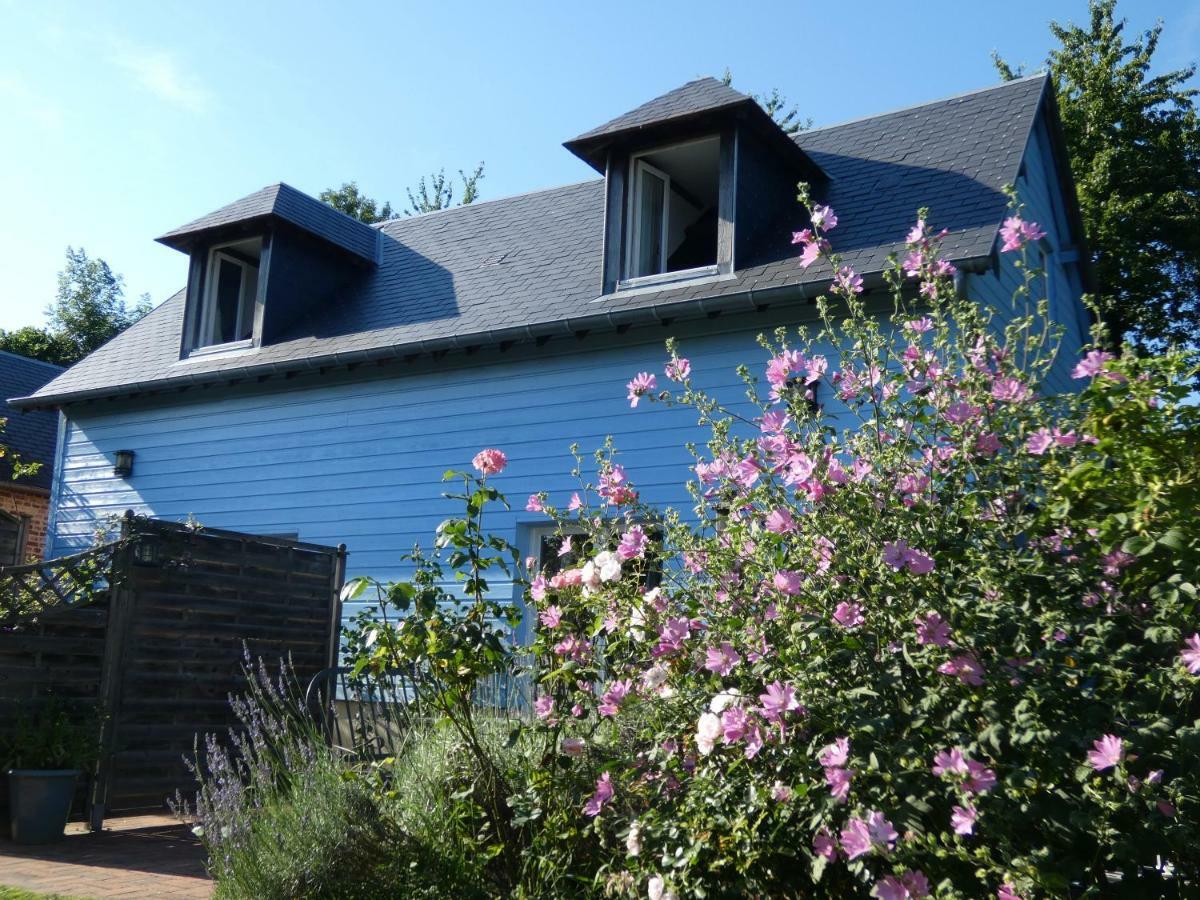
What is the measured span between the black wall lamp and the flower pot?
21.0 ft

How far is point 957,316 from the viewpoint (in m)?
3.39

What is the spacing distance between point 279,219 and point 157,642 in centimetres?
590

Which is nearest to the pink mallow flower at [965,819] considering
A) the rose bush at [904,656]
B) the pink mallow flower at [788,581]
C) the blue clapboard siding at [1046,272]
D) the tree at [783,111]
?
the rose bush at [904,656]

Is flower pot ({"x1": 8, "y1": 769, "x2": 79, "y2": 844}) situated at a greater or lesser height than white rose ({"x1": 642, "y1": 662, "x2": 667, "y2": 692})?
lesser

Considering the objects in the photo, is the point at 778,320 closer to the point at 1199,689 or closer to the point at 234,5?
the point at 234,5

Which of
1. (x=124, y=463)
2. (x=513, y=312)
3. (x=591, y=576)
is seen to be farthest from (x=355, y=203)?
(x=591, y=576)

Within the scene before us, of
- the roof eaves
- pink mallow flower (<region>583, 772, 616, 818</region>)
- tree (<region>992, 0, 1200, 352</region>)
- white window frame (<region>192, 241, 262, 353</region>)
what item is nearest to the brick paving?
pink mallow flower (<region>583, 772, 616, 818</region>)

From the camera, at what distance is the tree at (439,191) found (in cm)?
2858

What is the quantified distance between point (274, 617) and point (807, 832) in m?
5.77

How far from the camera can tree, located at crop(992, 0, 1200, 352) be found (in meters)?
19.0

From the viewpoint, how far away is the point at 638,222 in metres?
9.77

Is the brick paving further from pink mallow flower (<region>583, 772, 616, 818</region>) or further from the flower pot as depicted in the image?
pink mallow flower (<region>583, 772, 616, 818</region>)

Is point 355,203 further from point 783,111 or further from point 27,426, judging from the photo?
point 27,426

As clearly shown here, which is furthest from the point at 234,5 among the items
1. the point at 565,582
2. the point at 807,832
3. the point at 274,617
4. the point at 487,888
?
the point at 807,832
